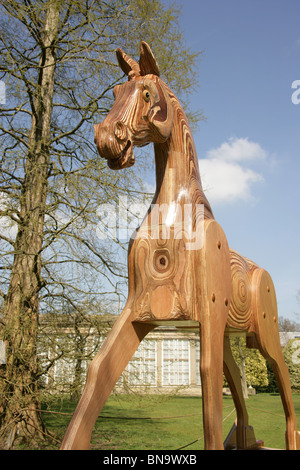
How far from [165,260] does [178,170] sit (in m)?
0.50

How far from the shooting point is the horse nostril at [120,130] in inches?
67.8

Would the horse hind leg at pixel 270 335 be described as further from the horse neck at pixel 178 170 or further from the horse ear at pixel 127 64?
the horse ear at pixel 127 64

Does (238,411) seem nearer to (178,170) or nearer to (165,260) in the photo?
(165,260)

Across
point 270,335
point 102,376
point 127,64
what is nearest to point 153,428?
point 270,335

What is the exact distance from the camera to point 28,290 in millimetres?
5875

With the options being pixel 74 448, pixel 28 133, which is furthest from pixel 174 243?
pixel 28 133

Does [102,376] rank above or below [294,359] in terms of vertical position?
above

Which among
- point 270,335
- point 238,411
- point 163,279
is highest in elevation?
point 163,279

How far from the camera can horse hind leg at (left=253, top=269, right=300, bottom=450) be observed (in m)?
2.45

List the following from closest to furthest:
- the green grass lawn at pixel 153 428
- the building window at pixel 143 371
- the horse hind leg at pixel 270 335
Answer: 1. the horse hind leg at pixel 270 335
2. the building window at pixel 143 371
3. the green grass lawn at pixel 153 428

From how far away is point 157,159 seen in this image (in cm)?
212

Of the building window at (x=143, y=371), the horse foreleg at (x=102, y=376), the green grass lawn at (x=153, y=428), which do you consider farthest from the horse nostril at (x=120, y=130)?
A: the building window at (x=143, y=371)

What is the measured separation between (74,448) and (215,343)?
73cm
